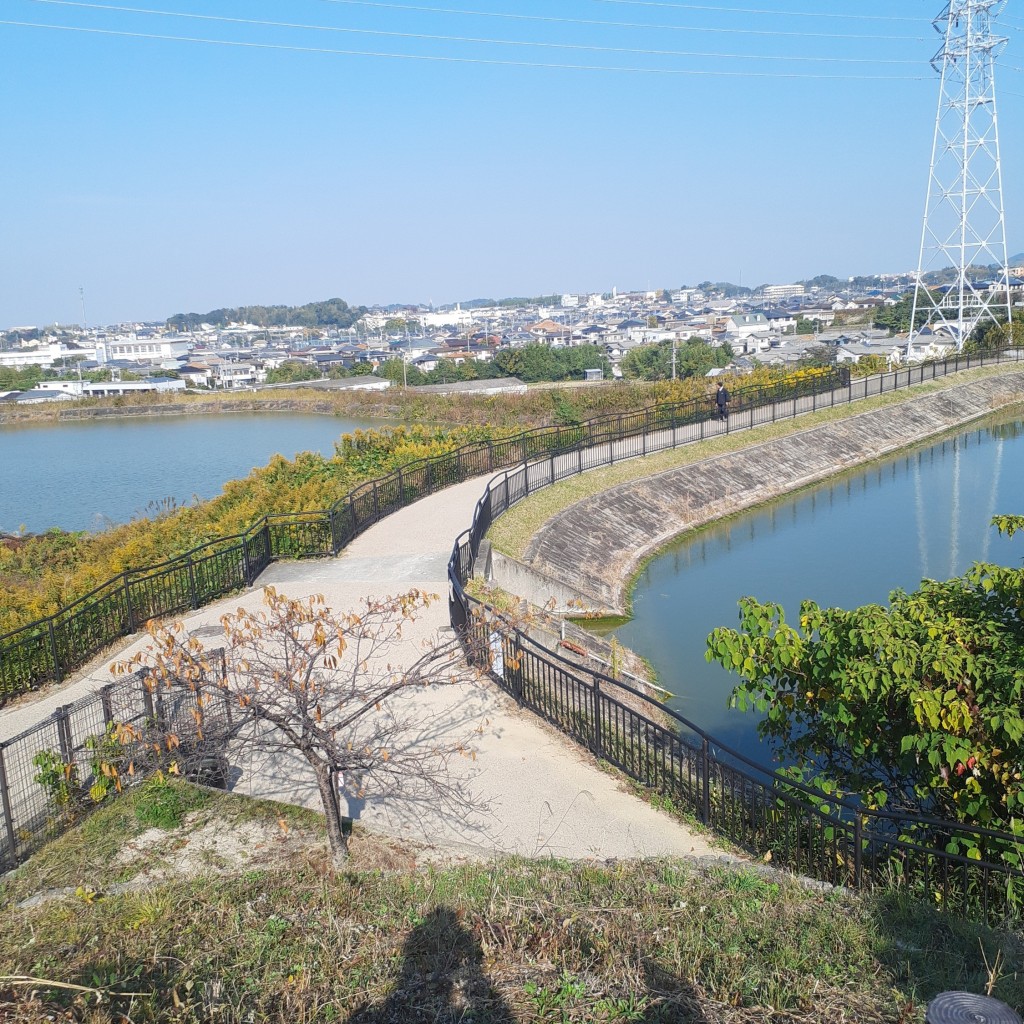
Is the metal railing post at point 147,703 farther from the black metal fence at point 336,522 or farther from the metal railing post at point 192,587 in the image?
the metal railing post at point 192,587

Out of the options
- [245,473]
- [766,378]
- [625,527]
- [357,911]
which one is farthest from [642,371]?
[357,911]

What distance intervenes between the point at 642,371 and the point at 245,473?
162 ft

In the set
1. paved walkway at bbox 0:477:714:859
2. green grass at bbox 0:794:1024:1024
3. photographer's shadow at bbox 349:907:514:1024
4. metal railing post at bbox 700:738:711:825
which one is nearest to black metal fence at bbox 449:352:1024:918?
metal railing post at bbox 700:738:711:825

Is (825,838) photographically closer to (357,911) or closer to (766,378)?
(357,911)

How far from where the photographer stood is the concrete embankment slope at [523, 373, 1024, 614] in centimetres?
2192

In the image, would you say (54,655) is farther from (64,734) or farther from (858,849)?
(858,849)

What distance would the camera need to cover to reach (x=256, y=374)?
11844cm

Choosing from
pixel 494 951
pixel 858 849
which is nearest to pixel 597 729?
pixel 858 849

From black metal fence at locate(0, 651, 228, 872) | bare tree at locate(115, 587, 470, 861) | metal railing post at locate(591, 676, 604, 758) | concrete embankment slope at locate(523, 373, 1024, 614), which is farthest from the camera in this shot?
concrete embankment slope at locate(523, 373, 1024, 614)

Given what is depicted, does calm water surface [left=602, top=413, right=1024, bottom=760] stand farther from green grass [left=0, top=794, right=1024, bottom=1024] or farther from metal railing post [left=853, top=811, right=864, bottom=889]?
green grass [left=0, top=794, right=1024, bottom=1024]

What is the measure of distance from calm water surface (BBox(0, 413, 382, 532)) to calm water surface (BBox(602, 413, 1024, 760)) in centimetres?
1715

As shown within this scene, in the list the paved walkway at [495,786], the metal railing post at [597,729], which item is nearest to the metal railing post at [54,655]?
the paved walkway at [495,786]

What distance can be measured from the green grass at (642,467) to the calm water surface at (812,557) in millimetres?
2732

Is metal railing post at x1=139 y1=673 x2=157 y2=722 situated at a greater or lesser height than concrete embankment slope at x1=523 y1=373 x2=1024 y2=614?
greater
